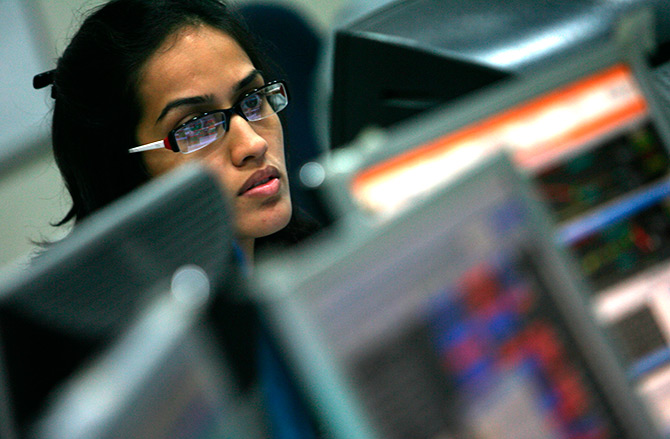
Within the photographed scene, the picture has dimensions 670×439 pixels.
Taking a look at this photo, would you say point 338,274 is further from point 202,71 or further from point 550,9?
point 202,71

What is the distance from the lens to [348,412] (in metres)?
0.35

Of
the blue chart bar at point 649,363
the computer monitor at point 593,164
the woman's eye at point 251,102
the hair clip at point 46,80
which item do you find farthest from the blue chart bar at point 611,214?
the hair clip at point 46,80

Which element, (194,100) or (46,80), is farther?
(46,80)

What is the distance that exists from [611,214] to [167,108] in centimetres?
79

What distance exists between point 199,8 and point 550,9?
0.77 meters

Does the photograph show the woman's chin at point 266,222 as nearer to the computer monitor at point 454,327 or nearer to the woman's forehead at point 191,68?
the woman's forehead at point 191,68

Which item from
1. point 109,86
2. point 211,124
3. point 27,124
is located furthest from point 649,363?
point 27,124

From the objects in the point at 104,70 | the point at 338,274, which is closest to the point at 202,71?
the point at 104,70

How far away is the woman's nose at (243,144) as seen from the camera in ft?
3.62

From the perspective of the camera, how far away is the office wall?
2602 mm

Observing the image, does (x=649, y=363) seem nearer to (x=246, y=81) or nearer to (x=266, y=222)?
(x=266, y=222)

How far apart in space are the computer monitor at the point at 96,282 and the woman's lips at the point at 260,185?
21.8 inches

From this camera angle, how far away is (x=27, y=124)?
103 inches

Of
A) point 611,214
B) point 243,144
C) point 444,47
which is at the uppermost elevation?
point 243,144
